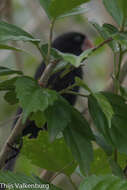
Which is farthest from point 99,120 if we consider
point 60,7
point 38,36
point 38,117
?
point 38,36

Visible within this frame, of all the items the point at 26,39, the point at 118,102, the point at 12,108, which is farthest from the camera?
the point at 12,108

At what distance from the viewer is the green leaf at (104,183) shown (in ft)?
2.11

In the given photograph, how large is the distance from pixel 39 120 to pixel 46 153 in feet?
0.30

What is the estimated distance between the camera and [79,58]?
0.62 m

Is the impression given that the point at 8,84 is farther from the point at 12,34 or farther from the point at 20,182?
the point at 20,182

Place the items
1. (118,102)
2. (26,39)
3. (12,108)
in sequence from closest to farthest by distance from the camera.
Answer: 1. (26,39)
2. (118,102)
3. (12,108)

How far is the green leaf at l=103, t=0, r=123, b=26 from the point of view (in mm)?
770

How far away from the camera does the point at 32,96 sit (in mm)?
726

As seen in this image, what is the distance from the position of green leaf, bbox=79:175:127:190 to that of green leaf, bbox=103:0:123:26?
33 centimetres

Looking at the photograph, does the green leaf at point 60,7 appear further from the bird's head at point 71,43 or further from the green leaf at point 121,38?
the bird's head at point 71,43

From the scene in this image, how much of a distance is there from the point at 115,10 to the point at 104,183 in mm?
377

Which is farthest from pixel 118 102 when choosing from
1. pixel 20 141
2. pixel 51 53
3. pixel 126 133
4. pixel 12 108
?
pixel 12 108

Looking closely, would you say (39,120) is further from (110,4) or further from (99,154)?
(110,4)

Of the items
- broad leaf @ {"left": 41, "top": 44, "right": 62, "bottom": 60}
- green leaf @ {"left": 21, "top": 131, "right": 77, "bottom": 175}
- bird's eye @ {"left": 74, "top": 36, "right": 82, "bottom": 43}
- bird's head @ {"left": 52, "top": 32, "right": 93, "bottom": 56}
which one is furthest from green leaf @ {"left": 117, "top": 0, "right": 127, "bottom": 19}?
bird's eye @ {"left": 74, "top": 36, "right": 82, "bottom": 43}
